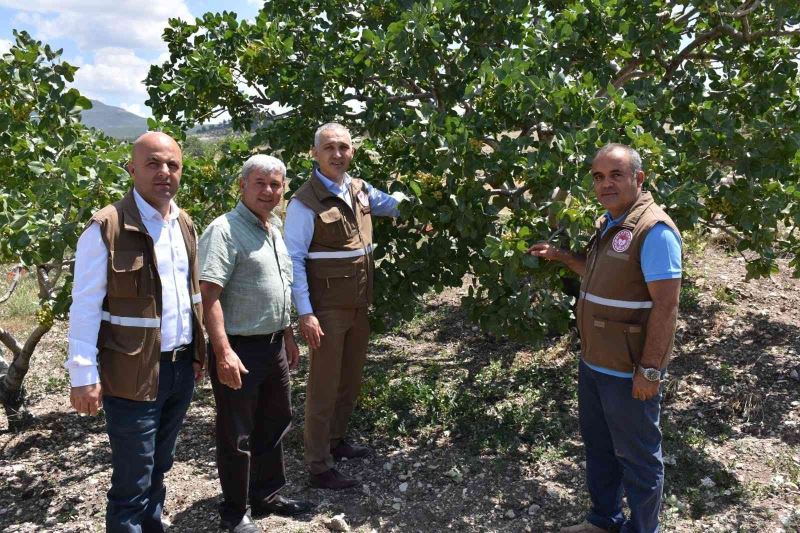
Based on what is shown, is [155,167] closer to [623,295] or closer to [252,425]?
[252,425]

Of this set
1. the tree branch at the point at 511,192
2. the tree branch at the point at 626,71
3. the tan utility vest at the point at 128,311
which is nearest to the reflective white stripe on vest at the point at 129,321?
the tan utility vest at the point at 128,311

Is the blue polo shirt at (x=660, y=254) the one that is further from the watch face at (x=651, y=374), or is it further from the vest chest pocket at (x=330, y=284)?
the vest chest pocket at (x=330, y=284)

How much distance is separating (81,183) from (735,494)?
12.3ft

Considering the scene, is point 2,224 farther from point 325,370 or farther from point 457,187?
point 457,187

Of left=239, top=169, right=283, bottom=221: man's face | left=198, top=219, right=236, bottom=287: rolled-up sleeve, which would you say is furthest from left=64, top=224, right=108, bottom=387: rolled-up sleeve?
left=239, top=169, right=283, bottom=221: man's face

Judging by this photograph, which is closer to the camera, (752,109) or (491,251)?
(491,251)

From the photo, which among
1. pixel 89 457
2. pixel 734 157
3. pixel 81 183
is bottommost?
pixel 89 457

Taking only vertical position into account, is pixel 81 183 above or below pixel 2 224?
above

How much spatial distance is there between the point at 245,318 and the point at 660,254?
1825mm

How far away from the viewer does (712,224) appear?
4.78 m

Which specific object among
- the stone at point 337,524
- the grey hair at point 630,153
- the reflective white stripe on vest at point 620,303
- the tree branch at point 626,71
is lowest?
the stone at point 337,524

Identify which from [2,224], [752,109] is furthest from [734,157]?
[2,224]

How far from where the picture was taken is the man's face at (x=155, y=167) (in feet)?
8.96

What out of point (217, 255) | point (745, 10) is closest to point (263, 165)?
point (217, 255)
